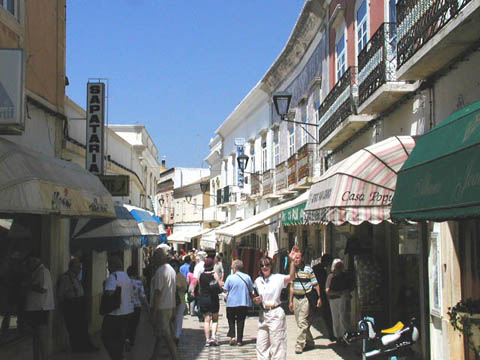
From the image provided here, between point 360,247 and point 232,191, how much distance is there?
916 inches

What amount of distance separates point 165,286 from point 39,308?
1878 millimetres

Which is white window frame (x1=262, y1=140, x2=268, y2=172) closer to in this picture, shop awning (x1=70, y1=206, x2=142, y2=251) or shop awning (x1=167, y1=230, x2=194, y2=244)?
shop awning (x1=167, y1=230, x2=194, y2=244)

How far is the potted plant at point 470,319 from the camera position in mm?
5953

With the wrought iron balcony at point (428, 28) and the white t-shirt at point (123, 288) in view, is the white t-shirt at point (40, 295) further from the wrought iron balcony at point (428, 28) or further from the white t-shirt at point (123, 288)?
the wrought iron balcony at point (428, 28)

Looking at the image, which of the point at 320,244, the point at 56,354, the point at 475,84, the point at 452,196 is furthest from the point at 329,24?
the point at 452,196

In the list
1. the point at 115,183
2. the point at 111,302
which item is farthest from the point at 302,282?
the point at 115,183

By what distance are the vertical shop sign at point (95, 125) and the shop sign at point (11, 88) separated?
572 centimetres

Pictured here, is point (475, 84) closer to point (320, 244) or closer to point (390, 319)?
point (390, 319)

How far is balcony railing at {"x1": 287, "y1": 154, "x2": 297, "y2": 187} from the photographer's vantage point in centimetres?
2038

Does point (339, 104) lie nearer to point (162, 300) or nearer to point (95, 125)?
point (95, 125)

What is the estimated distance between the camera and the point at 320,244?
19.2 metres

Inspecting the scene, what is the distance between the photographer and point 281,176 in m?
22.7

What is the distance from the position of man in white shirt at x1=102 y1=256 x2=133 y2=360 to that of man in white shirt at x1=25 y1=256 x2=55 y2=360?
855 millimetres

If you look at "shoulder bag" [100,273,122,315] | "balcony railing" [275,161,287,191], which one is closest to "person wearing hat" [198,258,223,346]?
"shoulder bag" [100,273,122,315]
